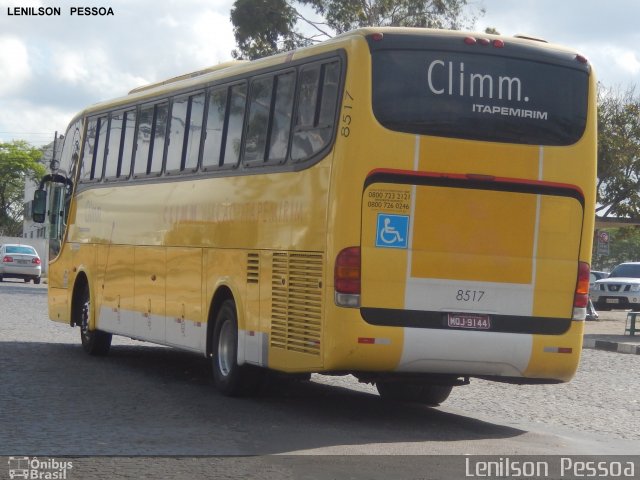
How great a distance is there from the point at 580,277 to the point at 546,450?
2.00 m

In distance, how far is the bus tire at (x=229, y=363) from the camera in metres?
13.3

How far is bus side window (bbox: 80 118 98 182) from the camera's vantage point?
1914cm

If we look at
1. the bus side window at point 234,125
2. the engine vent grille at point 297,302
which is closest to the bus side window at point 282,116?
the bus side window at point 234,125

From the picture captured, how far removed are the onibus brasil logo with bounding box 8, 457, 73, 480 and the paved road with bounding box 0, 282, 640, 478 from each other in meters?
0.30

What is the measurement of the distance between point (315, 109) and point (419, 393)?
372cm

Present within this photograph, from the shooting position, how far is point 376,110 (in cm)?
1145

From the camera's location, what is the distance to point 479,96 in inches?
464

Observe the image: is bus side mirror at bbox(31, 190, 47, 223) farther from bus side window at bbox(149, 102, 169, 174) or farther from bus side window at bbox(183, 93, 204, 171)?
bus side window at bbox(183, 93, 204, 171)

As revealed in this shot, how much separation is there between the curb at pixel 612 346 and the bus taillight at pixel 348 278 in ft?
47.7

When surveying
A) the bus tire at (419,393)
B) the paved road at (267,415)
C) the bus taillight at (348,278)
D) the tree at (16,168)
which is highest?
the tree at (16,168)

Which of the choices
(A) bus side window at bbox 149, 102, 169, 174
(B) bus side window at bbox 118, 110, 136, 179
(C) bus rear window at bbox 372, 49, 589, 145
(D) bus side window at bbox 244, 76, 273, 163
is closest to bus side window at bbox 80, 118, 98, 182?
(B) bus side window at bbox 118, 110, 136, 179

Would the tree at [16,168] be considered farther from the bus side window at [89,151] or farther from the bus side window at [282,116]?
the bus side window at [282,116]

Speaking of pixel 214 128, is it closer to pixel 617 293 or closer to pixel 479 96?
pixel 479 96

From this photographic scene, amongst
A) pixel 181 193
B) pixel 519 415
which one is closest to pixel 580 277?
pixel 519 415
